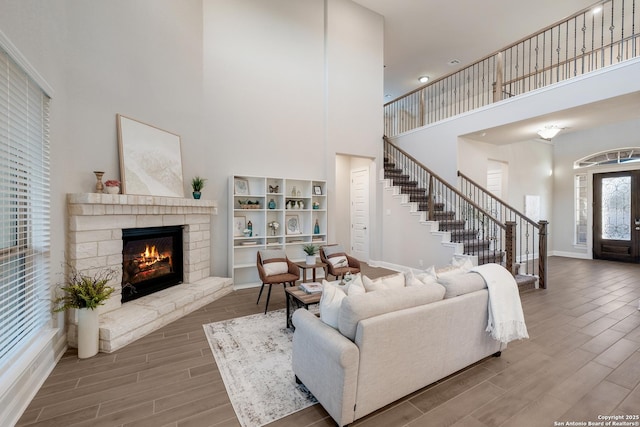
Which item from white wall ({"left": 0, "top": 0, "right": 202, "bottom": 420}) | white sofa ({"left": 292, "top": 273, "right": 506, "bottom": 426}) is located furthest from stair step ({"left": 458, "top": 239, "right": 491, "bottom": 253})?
white wall ({"left": 0, "top": 0, "right": 202, "bottom": 420})

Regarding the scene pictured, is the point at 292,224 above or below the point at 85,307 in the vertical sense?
above

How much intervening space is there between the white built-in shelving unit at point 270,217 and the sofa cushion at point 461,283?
356 centimetres

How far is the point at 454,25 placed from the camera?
7094mm

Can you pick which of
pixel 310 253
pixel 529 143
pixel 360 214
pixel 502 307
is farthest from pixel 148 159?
pixel 529 143

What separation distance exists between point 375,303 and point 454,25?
796cm

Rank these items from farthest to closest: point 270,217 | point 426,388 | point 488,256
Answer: point 270,217, point 488,256, point 426,388

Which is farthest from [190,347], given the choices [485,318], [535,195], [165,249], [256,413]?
[535,195]

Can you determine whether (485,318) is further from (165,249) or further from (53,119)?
(53,119)

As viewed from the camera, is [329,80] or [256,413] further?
[329,80]

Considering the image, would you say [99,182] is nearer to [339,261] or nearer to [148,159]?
[148,159]

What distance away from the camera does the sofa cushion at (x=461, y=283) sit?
234 cm

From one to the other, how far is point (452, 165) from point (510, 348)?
4595 millimetres

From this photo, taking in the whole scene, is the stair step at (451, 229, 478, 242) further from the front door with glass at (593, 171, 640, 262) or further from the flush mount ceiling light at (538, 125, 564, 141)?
the front door with glass at (593, 171, 640, 262)

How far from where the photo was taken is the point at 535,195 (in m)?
8.54
